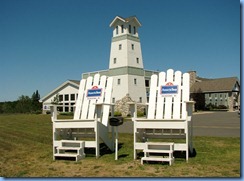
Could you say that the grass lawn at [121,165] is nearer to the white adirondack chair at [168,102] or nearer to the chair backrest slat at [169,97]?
the white adirondack chair at [168,102]

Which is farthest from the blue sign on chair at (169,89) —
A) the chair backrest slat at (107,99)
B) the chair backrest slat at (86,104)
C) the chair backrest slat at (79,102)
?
the chair backrest slat at (79,102)

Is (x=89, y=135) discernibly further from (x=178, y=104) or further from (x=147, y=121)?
(x=178, y=104)

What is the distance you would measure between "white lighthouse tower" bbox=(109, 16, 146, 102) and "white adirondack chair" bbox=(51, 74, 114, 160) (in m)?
12.2

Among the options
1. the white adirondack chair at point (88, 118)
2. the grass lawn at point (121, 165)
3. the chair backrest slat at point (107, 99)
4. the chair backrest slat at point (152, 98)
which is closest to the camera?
the grass lawn at point (121, 165)

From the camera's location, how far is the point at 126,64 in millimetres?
17828

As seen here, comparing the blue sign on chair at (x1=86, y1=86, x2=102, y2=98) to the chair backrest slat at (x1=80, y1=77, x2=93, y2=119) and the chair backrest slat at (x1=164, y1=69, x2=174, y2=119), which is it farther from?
the chair backrest slat at (x1=164, y1=69, x2=174, y2=119)

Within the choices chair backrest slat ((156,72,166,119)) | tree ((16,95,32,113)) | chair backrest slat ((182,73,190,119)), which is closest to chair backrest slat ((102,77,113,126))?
chair backrest slat ((156,72,166,119))

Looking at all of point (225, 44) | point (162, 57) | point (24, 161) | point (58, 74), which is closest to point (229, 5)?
point (225, 44)

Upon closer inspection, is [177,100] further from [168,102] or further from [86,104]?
[86,104]

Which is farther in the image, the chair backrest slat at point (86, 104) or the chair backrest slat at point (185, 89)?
the chair backrest slat at point (86, 104)

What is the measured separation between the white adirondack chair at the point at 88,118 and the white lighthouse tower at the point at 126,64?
12.2 m

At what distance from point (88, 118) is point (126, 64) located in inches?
513

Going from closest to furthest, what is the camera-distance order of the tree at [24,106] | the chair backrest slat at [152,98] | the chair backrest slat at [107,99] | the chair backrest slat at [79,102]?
1. the chair backrest slat at [152,98]
2. the chair backrest slat at [107,99]
3. the chair backrest slat at [79,102]
4. the tree at [24,106]

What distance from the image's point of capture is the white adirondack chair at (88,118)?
4398 mm
